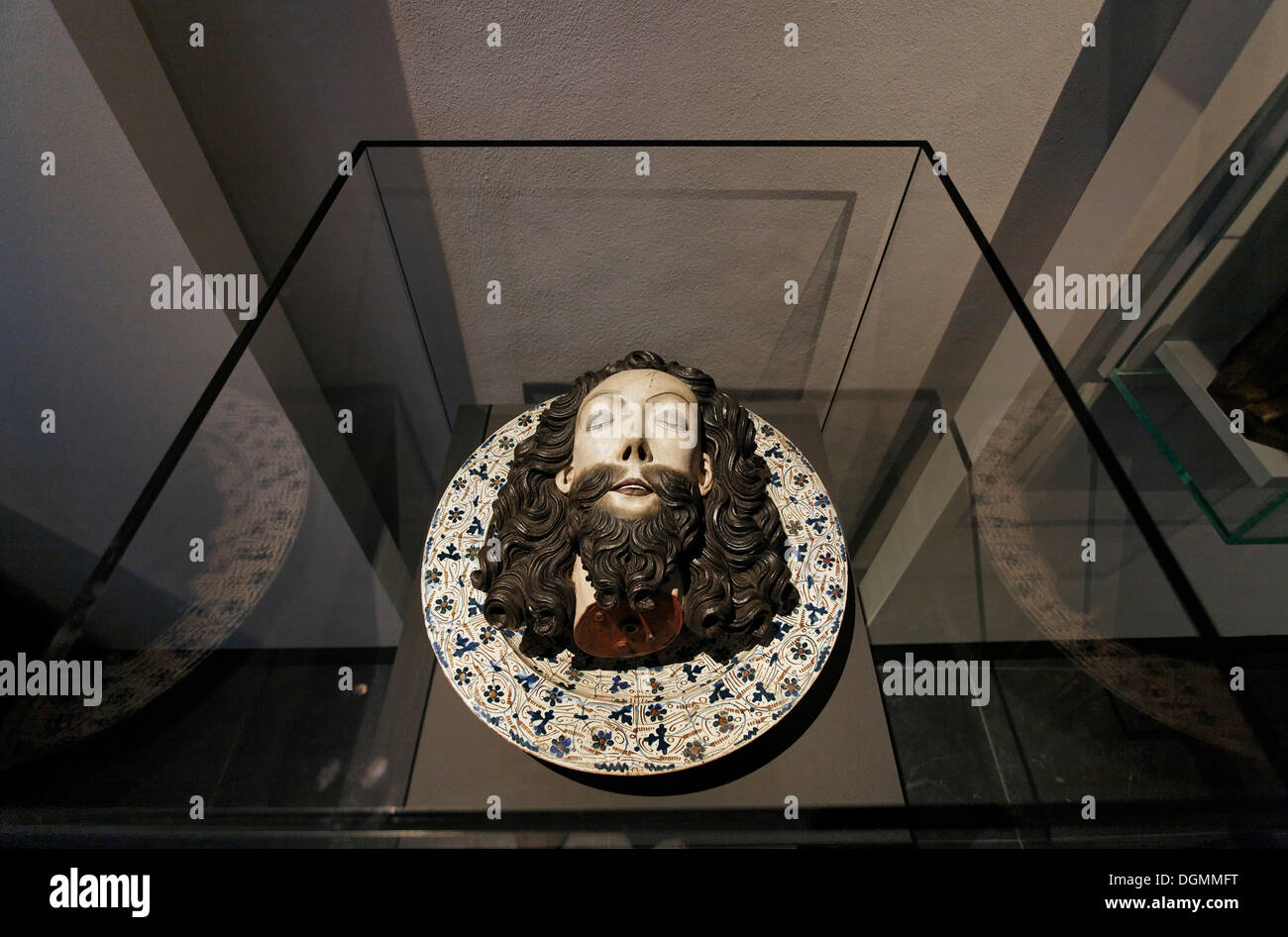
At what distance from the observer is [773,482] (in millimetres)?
1481

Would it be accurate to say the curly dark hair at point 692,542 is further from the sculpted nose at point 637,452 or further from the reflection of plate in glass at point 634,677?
the sculpted nose at point 637,452

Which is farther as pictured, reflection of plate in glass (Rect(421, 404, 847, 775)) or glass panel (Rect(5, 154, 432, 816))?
reflection of plate in glass (Rect(421, 404, 847, 775))

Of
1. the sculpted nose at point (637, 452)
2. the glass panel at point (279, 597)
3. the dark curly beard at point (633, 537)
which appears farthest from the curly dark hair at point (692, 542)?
the glass panel at point (279, 597)

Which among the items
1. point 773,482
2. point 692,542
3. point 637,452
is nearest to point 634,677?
point 692,542

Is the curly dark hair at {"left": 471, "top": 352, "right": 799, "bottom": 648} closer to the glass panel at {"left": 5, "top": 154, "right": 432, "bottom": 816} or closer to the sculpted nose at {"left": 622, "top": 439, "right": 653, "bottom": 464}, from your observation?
the sculpted nose at {"left": 622, "top": 439, "right": 653, "bottom": 464}

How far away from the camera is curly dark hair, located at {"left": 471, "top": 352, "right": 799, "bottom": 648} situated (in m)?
1.21

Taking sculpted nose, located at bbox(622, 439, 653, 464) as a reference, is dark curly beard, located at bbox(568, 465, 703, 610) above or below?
below

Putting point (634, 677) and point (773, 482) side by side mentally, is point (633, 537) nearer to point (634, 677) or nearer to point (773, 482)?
point (634, 677)

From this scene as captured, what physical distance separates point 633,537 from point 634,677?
26 centimetres

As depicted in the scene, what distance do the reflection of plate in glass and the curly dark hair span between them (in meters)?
0.04

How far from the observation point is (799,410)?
5.82 ft

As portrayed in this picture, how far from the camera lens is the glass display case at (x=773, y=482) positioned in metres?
1.03

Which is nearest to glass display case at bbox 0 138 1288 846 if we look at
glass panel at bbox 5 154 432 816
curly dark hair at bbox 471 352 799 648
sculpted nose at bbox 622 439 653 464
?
glass panel at bbox 5 154 432 816
